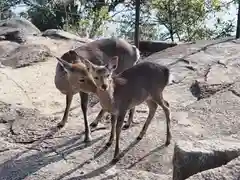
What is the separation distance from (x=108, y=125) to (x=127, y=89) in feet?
2.84

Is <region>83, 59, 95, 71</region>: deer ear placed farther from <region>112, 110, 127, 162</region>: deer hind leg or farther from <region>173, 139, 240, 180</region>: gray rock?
<region>173, 139, 240, 180</region>: gray rock

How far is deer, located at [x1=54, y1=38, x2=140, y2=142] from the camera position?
5086 millimetres

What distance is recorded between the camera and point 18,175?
4762 mm

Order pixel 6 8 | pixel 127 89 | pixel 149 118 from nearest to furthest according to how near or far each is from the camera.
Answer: pixel 127 89 → pixel 149 118 → pixel 6 8

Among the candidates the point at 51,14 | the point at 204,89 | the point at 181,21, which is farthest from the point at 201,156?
the point at 51,14

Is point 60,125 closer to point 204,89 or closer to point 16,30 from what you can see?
point 204,89

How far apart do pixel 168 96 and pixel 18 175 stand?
245 cm

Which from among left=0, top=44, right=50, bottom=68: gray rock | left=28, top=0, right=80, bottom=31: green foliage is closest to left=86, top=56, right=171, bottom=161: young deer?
left=0, top=44, right=50, bottom=68: gray rock

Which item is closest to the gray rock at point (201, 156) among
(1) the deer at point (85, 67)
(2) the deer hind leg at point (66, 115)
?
(1) the deer at point (85, 67)

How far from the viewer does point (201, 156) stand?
12.8 ft

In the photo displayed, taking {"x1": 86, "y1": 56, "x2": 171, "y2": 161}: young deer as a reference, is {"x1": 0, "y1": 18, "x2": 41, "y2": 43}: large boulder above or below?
above

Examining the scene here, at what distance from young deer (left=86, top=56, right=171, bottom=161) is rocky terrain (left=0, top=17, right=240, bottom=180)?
249 mm

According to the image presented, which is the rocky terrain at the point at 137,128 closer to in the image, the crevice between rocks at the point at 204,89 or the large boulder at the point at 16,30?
the crevice between rocks at the point at 204,89

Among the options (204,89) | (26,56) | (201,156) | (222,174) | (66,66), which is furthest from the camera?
(26,56)
